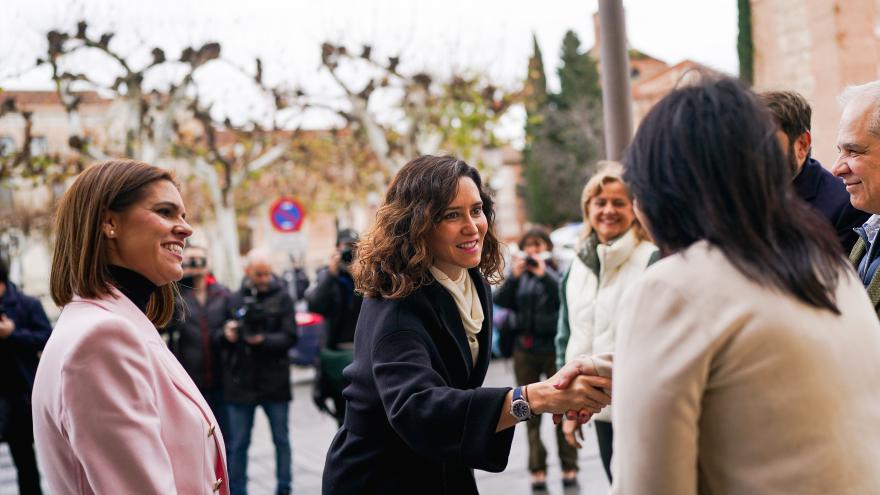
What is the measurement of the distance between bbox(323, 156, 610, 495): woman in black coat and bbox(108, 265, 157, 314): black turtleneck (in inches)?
26.1

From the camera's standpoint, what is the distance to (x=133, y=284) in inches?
97.6

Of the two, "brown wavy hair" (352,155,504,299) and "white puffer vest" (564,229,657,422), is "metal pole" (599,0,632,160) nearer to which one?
"white puffer vest" (564,229,657,422)

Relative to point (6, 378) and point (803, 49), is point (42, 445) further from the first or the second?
point (803, 49)

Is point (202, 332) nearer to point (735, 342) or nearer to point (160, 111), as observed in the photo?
point (735, 342)

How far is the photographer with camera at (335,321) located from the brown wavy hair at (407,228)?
13.4 feet

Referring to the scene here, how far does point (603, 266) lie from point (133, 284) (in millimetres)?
3207

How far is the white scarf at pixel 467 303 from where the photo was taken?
271cm

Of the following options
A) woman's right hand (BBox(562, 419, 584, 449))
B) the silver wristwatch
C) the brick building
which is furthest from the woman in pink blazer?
the brick building

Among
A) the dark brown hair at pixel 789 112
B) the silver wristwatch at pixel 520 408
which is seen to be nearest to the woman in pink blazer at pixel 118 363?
the silver wristwatch at pixel 520 408

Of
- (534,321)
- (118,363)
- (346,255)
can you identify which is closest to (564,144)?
(534,321)

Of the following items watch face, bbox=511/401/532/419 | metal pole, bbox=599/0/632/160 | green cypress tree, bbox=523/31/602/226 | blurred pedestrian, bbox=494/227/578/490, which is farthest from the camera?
green cypress tree, bbox=523/31/602/226

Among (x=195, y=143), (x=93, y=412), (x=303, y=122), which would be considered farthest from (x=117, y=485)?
(x=195, y=143)

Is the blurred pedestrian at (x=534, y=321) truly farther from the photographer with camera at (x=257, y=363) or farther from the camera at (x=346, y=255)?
the photographer with camera at (x=257, y=363)

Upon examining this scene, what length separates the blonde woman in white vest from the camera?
196 inches
